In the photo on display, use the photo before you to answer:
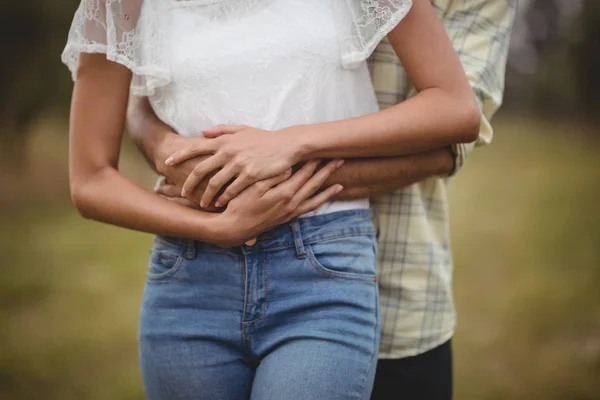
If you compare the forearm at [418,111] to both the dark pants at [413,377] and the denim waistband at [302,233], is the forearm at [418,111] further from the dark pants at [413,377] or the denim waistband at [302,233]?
the dark pants at [413,377]

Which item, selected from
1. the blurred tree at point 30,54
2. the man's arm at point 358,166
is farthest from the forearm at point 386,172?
the blurred tree at point 30,54

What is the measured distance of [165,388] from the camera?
140 cm

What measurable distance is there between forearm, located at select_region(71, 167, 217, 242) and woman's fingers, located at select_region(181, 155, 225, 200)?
0.05 m

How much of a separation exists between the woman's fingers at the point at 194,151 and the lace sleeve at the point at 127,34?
0.46 ft

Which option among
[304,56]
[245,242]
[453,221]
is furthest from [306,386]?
[453,221]

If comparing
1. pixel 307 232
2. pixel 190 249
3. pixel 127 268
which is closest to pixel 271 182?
pixel 307 232

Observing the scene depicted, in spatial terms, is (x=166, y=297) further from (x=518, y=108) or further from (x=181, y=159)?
(x=518, y=108)

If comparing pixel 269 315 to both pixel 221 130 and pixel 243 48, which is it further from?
pixel 243 48

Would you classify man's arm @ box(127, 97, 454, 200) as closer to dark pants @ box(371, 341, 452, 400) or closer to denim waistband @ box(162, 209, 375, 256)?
denim waistband @ box(162, 209, 375, 256)

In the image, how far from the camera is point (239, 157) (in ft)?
4.32

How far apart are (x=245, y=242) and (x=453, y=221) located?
18.8 feet

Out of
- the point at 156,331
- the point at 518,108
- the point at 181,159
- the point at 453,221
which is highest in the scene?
the point at 181,159

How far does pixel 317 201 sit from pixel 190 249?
28cm

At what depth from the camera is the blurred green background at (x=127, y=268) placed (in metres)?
4.04
